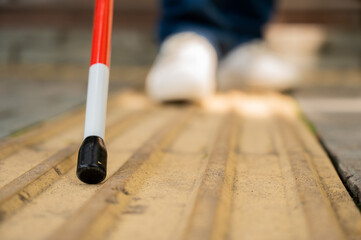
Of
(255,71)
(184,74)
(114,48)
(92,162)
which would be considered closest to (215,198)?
(92,162)

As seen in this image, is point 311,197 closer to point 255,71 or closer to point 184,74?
point 184,74

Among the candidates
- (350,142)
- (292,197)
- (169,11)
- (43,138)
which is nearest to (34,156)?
(43,138)

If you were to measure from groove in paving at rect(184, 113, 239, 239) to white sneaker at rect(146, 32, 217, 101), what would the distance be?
0.43 m

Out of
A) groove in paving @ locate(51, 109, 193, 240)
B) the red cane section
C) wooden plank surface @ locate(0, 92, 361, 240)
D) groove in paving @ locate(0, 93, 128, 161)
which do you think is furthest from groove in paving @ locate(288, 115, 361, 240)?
groove in paving @ locate(0, 93, 128, 161)

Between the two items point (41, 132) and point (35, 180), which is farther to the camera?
point (41, 132)

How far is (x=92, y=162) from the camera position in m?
0.59

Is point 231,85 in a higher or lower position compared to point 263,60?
lower

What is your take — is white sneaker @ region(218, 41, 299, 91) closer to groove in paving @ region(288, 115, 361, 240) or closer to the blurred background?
the blurred background

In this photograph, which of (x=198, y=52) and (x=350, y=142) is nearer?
(x=350, y=142)

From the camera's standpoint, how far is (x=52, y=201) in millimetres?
578

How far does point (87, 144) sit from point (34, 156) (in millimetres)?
227

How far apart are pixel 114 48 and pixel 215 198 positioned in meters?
1.96

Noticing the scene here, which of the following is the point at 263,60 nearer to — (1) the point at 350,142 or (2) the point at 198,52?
(2) the point at 198,52

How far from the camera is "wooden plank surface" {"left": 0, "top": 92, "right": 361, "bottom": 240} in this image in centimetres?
50
